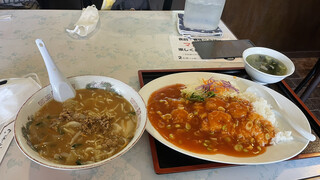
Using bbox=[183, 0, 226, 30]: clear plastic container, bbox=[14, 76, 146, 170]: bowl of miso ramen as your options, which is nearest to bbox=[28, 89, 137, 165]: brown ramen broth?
bbox=[14, 76, 146, 170]: bowl of miso ramen

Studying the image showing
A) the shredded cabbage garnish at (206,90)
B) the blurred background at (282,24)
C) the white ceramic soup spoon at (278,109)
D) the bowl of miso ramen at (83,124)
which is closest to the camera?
the bowl of miso ramen at (83,124)

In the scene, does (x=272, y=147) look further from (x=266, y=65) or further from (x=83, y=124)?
(x=83, y=124)

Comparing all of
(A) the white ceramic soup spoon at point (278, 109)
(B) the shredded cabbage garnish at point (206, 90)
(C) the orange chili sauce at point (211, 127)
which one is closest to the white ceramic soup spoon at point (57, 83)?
(C) the orange chili sauce at point (211, 127)

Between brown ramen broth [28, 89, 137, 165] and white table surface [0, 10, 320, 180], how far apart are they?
5.8 inches

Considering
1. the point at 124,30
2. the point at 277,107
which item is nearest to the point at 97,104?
the point at 277,107

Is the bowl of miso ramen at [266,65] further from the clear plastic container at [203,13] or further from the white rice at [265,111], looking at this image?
the clear plastic container at [203,13]

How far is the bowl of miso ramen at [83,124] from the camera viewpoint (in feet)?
2.91

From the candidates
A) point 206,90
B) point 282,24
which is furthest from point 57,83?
point 282,24

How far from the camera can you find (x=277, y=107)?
4.32ft

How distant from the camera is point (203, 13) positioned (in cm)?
211

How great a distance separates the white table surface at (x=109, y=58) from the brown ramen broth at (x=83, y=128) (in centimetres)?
15

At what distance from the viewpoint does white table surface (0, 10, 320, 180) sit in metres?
1.02

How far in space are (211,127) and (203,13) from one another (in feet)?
4.42

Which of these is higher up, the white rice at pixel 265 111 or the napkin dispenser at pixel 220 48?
the white rice at pixel 265 111
